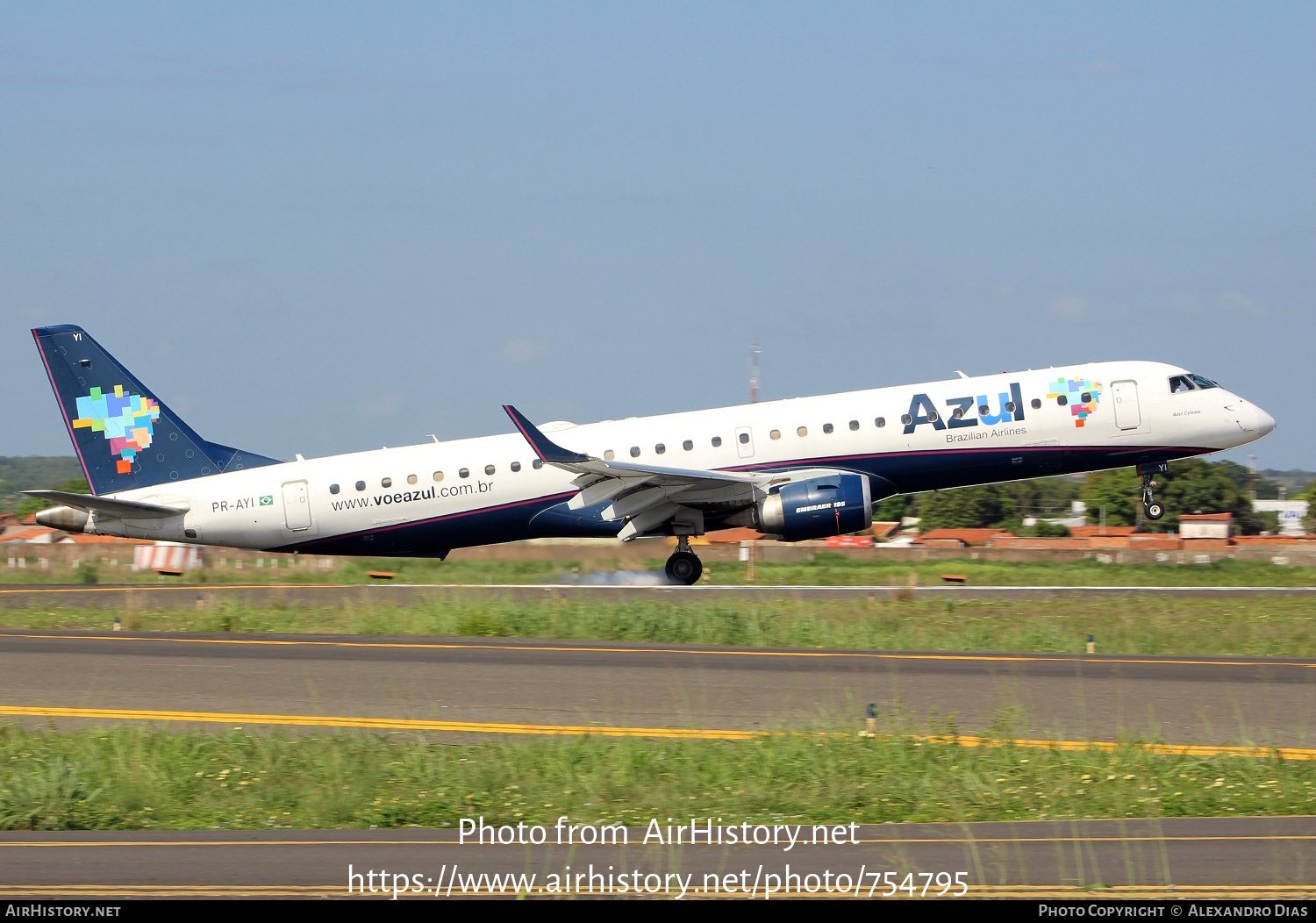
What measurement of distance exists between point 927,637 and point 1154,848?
11.8m

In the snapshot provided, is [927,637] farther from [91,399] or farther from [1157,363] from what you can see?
[91,399]

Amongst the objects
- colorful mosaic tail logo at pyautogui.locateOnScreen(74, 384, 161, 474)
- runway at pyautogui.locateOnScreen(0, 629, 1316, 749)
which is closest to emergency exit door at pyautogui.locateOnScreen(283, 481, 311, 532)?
colorful mosaic tail logo at pyautogui.locateOnScreen(74, 384, 161, 474)

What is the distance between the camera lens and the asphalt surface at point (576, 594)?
27.3 meters

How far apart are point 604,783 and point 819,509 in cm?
1560

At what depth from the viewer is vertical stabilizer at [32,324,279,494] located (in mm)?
28469

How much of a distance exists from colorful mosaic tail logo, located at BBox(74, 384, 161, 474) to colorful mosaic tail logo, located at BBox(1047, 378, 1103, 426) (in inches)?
764

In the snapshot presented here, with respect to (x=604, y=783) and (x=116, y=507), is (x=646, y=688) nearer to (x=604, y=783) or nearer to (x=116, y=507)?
(x=604, y=783)

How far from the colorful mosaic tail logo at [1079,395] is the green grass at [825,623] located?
12.8 feet

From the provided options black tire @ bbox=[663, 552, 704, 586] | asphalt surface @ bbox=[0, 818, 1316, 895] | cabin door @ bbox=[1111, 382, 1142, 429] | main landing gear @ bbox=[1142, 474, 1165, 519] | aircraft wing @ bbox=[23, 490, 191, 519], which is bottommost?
asphalt surface @ bbox=[0, 818, 1316, 895]

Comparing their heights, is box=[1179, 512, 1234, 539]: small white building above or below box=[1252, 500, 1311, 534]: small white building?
above

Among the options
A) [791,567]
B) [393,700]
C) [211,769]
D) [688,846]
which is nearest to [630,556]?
[791,567]

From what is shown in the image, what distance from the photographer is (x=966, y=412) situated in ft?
85.8

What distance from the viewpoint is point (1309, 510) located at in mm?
97062

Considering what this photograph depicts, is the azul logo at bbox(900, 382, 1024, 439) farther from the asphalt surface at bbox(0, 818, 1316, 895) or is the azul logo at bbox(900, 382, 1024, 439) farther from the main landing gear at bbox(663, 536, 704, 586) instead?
the asphalt surface at bbox(0, 818, 1316, 895)
